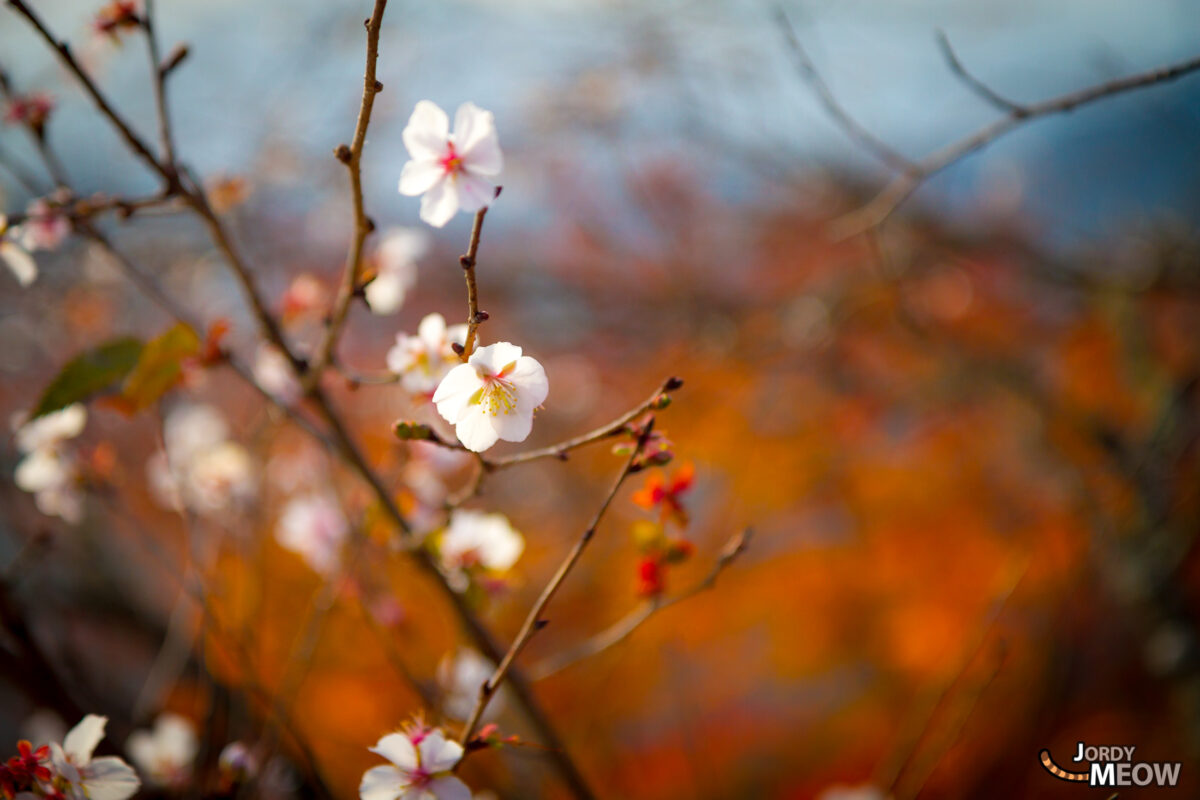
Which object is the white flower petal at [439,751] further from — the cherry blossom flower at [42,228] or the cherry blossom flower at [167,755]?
the cherry blossom flower at [167,755]

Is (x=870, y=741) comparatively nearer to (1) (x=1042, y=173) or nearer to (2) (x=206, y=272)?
(2) (x=206, y=272)

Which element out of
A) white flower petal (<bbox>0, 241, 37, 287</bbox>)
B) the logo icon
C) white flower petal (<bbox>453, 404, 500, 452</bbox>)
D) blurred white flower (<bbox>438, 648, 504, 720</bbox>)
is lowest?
the logo icon

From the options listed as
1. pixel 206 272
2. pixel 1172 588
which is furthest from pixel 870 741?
pixel 206 272

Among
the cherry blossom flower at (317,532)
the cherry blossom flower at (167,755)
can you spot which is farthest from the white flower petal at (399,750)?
the cherry blossom flower at (167,755)

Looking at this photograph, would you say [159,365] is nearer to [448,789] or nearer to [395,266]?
[395,266]

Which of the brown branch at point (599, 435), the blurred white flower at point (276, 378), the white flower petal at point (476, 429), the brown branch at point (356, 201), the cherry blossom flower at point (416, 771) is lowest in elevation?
the cherry blossom flower at point (416, 771)

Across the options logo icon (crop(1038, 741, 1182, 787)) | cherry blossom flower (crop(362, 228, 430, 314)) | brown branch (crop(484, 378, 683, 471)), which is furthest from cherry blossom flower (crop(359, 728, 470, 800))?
logo icon (crop(1038, 741, 1182, 787))

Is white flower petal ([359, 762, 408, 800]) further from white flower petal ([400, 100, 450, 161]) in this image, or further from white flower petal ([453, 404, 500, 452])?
white flower petal ([400, 100, 450, 161])
